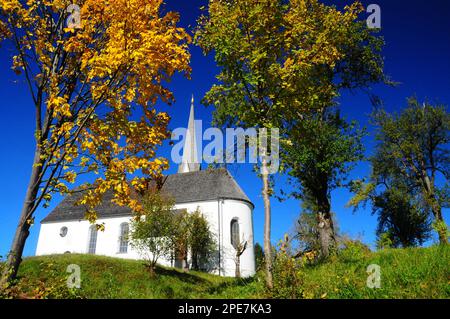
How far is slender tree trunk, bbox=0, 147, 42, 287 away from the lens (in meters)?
7.67

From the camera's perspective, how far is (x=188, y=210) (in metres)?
38.8

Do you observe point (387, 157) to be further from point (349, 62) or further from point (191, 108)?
point (191, 108)

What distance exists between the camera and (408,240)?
99.3ft

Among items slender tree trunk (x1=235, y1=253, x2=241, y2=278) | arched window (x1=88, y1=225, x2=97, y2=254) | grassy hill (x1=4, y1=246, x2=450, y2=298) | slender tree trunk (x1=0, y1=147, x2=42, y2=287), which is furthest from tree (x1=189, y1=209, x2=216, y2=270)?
slender tree trunk (x1=0, y1=147, x2=42, y2=287)

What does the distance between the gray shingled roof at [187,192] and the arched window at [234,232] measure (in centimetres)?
286

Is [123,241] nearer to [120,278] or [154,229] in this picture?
[154,229]

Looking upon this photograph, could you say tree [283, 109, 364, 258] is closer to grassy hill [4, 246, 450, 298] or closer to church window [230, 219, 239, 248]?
grassy hill [4, 246, 450, 298]

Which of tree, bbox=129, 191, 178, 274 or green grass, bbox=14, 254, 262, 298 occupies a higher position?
tree, bbox=129, 191, 178, 274

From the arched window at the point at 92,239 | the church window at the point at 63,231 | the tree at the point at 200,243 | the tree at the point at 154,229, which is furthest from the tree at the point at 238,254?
the church window at the point at 63,231

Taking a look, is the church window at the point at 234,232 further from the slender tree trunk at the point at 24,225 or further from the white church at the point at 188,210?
the slender tree trunk at the point at 24,225

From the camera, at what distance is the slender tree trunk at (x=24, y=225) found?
25.2 feet

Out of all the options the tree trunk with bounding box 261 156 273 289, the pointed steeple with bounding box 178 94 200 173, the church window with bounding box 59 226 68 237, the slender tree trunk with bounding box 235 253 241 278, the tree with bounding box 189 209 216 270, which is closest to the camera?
the tree trunk with bounding box 261 156 273 289

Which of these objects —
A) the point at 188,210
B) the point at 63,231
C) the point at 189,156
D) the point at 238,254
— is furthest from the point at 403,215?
the point at 63,231
